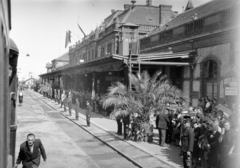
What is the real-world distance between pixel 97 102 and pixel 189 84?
28.3ft

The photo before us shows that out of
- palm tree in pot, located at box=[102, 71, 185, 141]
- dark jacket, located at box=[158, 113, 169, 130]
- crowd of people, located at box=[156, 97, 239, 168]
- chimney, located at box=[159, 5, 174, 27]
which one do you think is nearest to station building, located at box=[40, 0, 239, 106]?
palm tree in pot, located at box=[102, 71, 185, 141]

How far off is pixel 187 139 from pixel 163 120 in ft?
11.0

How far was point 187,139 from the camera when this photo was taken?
8180 millimetres

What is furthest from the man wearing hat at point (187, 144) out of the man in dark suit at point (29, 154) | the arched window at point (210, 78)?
the arched window at point (210, 78)

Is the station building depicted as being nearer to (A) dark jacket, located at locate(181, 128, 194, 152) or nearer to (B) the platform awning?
(B) the platform awning

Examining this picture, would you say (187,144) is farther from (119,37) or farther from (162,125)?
(119,37)

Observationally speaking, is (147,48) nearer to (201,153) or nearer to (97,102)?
(97,102)

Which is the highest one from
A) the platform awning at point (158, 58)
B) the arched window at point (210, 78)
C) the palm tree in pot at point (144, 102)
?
the platform awning at point (158, 58)

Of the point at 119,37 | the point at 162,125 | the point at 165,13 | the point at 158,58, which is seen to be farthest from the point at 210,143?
the point at 165,13

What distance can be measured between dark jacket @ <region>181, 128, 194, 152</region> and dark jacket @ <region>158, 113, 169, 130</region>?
314 cm

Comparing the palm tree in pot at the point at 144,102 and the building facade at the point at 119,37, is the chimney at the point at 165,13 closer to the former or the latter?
the building facade at the point at 119,37

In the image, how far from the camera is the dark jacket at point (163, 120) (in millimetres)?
11452

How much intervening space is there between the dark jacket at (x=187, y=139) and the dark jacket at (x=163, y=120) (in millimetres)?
3144

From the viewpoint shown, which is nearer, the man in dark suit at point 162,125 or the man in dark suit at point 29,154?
the man in dark suit at point 29,154
